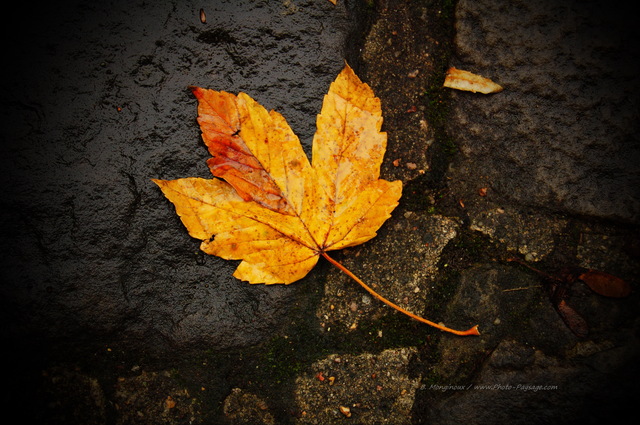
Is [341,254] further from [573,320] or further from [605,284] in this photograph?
[605,284]

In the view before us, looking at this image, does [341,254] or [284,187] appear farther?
[341,254]

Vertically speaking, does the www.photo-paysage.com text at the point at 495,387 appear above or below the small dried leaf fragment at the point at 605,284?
below

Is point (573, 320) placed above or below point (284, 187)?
below

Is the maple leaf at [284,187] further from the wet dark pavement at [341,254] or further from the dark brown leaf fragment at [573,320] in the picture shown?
the dark brown leaf fragment at [573,320]

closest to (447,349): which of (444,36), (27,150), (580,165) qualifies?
(580,165)

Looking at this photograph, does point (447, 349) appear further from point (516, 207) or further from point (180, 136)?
point (180, 136)

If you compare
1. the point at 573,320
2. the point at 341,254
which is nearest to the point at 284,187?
the point at 341,254

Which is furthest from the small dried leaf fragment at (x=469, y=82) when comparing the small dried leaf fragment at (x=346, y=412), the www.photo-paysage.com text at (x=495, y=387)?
the small dried leaf fragment at (x=346, y=412)
